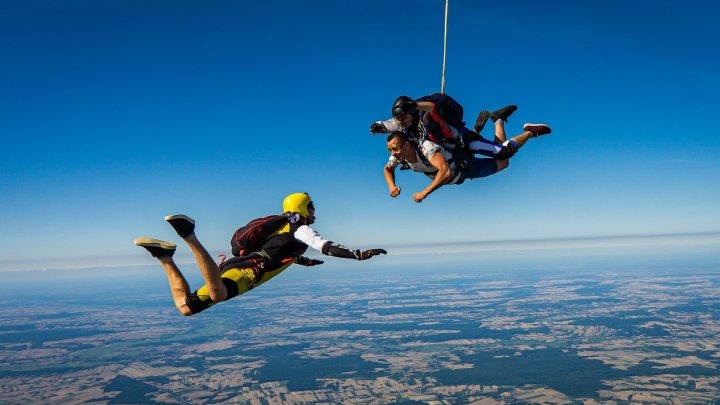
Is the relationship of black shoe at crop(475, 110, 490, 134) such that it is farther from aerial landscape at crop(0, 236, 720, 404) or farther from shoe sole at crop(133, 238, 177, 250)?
aerial landscape at crop(0, 236, 720, 404)

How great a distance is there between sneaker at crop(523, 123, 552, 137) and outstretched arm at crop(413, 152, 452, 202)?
2136 millimetres

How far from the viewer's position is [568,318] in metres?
190

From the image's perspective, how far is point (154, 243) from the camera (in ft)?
20.4

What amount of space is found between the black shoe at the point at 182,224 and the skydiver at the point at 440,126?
2789mm

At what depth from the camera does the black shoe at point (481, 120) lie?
790 centimetres

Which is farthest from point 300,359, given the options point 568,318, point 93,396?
point 568,318

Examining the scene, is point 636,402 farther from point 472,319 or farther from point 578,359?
point 472,319

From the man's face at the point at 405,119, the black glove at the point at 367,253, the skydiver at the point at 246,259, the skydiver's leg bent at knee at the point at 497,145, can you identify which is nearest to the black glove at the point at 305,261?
the skydiver at the point at 246,259

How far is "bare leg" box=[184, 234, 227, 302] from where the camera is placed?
235 inches

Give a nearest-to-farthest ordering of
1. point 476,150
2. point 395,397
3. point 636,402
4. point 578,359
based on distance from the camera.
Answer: point 476,150 → point 636,402 → point 395,397 → point 578,359

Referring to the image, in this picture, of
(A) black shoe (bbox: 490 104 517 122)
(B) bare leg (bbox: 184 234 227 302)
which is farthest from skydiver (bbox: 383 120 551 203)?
(B) bare leg (bbox: 184 234 227 302)

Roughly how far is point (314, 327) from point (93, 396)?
339ft

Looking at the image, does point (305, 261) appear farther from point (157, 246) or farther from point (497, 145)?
point (497, 145)

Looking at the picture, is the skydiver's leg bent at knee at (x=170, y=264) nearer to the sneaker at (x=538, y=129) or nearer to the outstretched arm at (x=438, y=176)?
→ the outstretched arm at (x=438, y=176)
